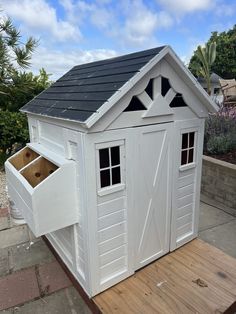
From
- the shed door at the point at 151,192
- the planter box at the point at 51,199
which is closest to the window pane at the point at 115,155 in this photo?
the shed door at the point at 151,192

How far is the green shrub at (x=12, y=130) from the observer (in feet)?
21.0

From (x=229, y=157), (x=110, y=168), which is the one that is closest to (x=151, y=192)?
(x=110, y=168)

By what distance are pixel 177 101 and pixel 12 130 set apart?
16.9 feet

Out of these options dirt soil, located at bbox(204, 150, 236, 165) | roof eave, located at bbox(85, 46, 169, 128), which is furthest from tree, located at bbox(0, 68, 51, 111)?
roof eave, located at bbox(85, 46, 169, 128)

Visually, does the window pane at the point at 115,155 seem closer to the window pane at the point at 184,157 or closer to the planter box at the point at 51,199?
the planter box at the point at 51,199

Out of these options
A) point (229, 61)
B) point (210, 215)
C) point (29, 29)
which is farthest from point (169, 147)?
point (229, 61)

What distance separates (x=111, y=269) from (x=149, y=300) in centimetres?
49

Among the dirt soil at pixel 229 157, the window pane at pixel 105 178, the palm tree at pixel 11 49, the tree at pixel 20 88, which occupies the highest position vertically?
the palm tree at pixel 11 49

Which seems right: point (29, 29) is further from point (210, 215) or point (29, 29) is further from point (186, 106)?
point (210, 215)

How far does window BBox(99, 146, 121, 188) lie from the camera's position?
7.35 ft

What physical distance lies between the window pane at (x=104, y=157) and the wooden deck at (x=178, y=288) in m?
1.42

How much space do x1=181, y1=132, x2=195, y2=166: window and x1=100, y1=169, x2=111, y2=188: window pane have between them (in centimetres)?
115

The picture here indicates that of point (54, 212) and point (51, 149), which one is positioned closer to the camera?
point (54, 212)

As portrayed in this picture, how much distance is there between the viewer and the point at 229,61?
25859 mm
